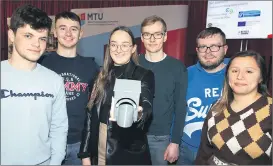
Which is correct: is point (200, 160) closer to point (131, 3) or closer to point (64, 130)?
point (64, 130)

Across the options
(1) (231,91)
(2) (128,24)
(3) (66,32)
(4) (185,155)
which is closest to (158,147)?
(4) (185,155)

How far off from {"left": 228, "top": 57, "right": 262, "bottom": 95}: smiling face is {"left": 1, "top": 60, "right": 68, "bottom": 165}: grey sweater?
0.85 metres

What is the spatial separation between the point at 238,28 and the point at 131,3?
6.83ft

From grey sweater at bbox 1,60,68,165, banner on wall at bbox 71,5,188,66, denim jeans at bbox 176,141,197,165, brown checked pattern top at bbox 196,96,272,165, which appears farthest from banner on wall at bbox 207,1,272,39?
grey sweater at bbox 1,60,68,165

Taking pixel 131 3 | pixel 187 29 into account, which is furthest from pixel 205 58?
pixel 131 3

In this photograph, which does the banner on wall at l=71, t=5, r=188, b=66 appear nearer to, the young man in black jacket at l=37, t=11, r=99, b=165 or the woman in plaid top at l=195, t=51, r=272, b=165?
the young man in black jacket at l=37, t=11, r=99, b=165

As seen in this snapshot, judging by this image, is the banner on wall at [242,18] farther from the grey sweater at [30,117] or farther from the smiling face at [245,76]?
the grey sweater at [30,117]

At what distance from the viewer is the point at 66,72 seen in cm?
163

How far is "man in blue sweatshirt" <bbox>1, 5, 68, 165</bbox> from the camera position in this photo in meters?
1.18

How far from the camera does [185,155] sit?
1.72 metres

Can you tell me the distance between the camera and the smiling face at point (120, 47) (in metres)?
1.38

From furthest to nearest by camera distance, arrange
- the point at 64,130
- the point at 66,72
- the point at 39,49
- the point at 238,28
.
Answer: the point at 238,28, the point at 66,72, the point at 64,130, the point at 39,49

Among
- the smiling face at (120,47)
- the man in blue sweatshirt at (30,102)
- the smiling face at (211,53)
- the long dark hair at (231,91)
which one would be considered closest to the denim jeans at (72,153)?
the man in blue sweatshirt at (30,102)

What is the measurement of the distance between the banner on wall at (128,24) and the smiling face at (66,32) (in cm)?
258
